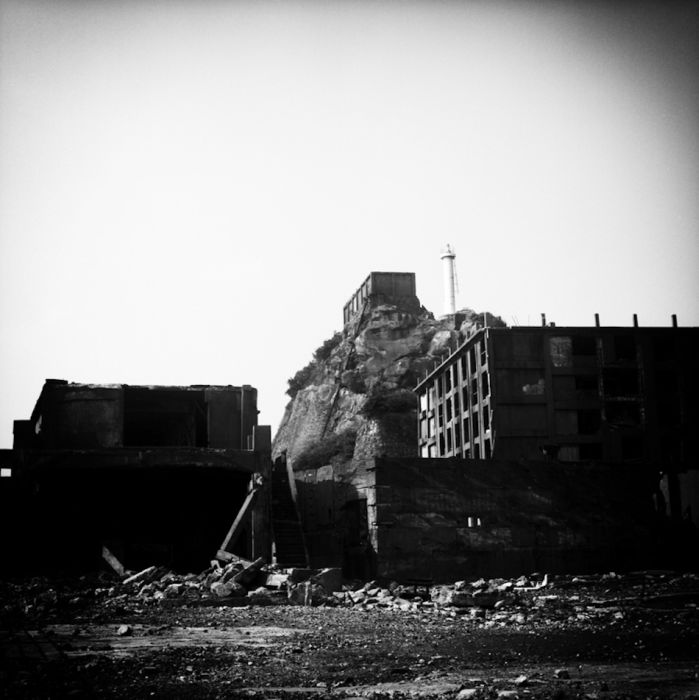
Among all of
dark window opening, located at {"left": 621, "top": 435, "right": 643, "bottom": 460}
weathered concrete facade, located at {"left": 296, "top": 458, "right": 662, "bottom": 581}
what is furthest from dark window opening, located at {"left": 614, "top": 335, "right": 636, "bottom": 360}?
weathered concrete facade, located at {"left": 296, "top": 458, "right": 662, "bottom": 581}

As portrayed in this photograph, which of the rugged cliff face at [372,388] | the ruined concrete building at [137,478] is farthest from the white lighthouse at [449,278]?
the ruined concrete building at [137,478]

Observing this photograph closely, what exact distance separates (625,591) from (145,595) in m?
9.68

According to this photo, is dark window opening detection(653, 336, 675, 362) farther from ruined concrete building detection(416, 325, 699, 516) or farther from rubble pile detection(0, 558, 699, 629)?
rubble pile detection(0, 558, 699, 629)

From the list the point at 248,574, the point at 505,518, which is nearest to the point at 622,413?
the point at 505,518

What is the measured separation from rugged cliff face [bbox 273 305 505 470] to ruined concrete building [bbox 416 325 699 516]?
23.9m

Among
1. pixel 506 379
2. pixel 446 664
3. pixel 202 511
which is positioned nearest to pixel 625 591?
pixel 446 664

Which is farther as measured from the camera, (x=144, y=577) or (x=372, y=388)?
(x=372, y=388)

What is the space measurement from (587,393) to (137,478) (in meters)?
20.7

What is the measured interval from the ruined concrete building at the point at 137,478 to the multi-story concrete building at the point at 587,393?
14337mm

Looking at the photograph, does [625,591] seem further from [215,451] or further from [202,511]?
[202,511]

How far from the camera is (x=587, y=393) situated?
37.8 m

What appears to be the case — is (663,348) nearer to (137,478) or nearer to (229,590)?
(137,478)

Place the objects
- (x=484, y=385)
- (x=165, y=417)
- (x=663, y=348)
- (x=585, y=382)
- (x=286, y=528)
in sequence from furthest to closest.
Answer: (x=663, y=348), (x=484, y=385), (x=585, y=382), (x=165, y=417), (x=286, y=528)

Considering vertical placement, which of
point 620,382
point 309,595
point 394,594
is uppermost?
point 620,382
